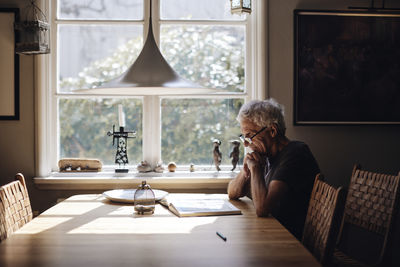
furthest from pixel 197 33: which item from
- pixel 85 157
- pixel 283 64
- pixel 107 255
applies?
pixel 107 255

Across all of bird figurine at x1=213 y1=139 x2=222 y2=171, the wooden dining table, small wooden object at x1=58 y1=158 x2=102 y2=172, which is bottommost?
the wooden dining table

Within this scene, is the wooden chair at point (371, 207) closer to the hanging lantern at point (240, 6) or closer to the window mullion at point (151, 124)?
the hanging lantern at point (240, 6)

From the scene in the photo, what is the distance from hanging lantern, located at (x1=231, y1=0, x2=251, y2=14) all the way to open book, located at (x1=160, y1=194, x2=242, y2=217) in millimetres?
1084

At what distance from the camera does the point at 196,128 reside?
310cm

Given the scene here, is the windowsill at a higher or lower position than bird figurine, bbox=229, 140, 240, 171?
lower

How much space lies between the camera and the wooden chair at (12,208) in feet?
5.56

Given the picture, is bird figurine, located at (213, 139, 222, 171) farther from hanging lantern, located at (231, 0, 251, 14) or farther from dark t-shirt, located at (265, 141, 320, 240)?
hanging lantern, located at (231, 0, 251, 14)

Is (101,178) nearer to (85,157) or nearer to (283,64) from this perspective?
(85,157)

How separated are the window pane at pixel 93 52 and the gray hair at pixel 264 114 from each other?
121 cm

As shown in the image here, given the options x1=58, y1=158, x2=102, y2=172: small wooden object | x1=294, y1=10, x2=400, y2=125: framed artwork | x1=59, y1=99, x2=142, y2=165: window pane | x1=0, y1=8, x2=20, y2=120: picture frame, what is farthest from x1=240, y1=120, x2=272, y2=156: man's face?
x1=0, y1=8, x2=20, y2=120: picture frame

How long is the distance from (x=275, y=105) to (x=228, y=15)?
1145mm

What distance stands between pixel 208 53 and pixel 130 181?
1147 mm

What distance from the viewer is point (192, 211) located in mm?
1924

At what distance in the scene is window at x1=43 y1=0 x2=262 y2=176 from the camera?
3.08 metres
